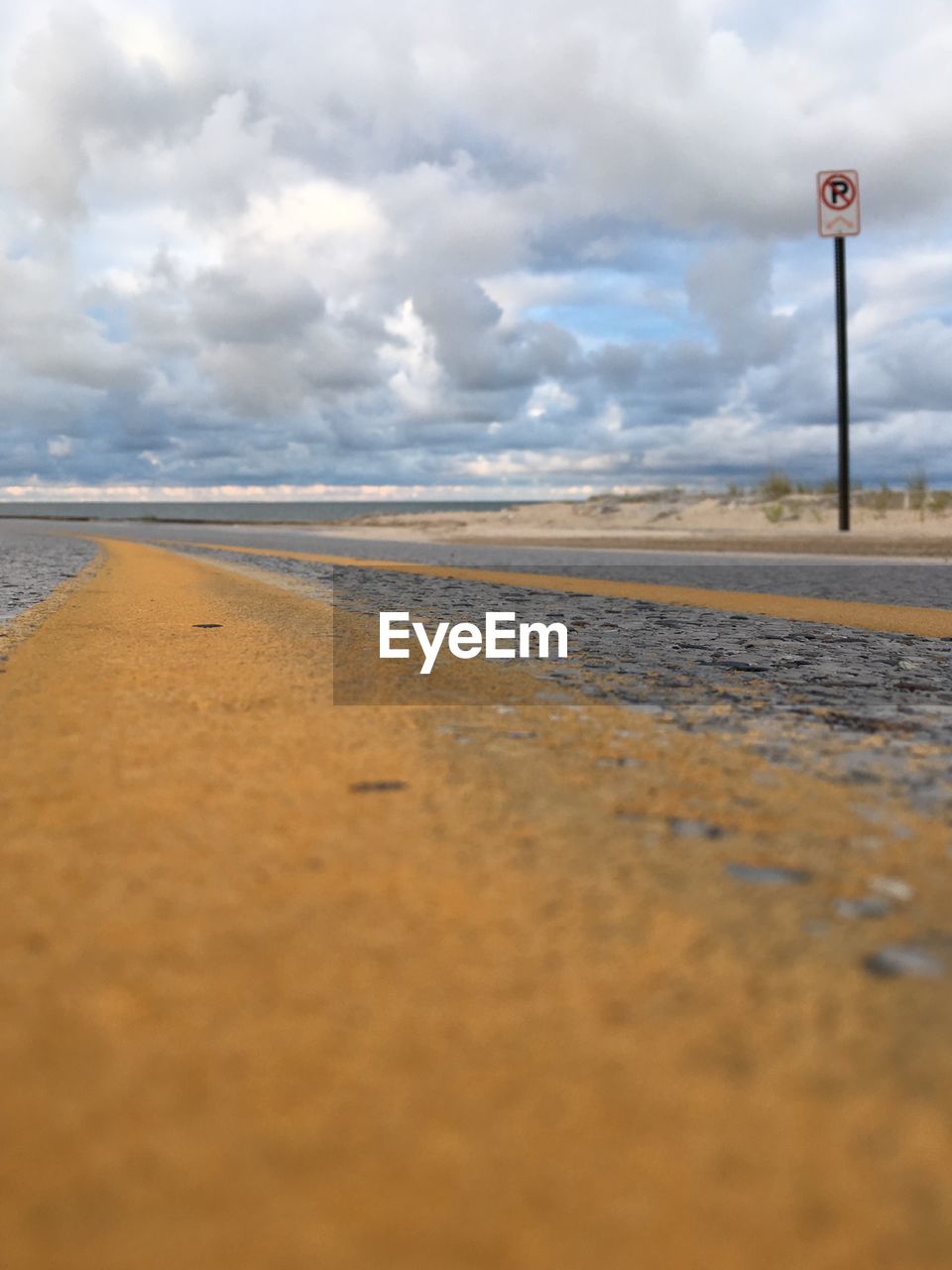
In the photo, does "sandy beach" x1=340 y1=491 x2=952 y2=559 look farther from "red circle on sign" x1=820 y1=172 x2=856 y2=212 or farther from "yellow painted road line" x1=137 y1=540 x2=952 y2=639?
"yellow painted road line" x1=137 y1=540 x2=952 y2=639

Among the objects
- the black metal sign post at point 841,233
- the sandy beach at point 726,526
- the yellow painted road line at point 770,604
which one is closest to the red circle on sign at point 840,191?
the black metal sign post at point 841,233

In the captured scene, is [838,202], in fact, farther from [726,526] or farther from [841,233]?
[726,526]

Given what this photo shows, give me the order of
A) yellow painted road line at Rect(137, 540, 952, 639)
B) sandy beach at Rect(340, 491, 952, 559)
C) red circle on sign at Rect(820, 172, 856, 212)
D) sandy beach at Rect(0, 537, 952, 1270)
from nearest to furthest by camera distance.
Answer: sandy beach at Rect(0, 537, 952, 1270), yellow painted road line at Rect(137, 540, 952, 639), sandy beach at Rect(340, 491, 952, 559), red circle on sign at Rect(820, 172, 856, 212)

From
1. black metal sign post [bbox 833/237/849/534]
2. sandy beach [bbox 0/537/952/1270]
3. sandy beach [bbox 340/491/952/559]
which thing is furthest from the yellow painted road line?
black metal sign post [bbox 833/237/849/534]

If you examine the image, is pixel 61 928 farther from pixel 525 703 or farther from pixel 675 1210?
pixel 525 703

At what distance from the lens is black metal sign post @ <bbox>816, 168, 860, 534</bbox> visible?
17641 mm

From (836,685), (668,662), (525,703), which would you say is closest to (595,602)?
(668,662)

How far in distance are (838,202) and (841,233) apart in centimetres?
58

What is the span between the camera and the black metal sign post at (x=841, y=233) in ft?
57.9

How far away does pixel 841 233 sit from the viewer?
17812 mm

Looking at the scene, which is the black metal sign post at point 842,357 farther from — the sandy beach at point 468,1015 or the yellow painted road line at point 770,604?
the sandy beach at point 468,1015

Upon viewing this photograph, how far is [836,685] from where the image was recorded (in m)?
2.84

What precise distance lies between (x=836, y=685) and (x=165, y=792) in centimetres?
206

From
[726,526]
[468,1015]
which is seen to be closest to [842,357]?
[726,526]
